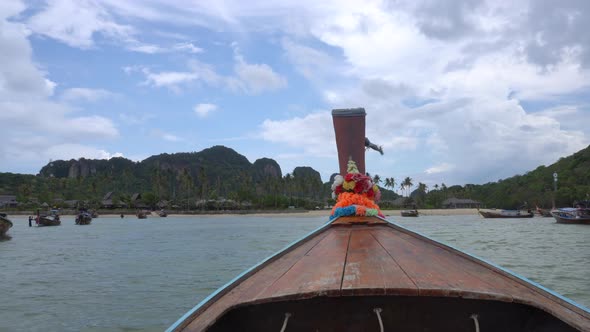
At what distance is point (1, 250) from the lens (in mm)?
18406

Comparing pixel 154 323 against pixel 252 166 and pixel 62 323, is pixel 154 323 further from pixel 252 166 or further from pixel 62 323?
pixel 252 166

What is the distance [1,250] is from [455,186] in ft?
298

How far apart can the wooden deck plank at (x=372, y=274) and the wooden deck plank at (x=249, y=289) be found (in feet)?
1.44

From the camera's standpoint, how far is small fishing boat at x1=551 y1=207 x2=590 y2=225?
3062 centimetres

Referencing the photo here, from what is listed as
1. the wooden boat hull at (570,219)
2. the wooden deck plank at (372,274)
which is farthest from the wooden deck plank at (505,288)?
the wooden boat hull at (570,219)

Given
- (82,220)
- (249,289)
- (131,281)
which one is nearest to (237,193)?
(82,220)

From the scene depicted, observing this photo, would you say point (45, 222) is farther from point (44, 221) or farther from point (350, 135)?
point (350, 135)

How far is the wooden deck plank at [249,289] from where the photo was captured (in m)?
2.36

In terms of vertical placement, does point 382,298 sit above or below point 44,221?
above

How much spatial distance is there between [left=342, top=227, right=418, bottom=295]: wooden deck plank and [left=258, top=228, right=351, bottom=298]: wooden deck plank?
0.06m

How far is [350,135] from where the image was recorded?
6250 mm

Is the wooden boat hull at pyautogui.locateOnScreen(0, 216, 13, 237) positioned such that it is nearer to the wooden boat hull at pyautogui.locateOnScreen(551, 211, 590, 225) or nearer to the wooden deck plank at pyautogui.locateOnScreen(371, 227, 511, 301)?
the wooden deck plank at pyautogui.locateOnScreen(371, 227, 511, 301)

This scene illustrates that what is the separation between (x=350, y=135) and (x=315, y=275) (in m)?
3.77

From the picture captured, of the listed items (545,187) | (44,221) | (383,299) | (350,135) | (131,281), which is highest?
(545,187)
